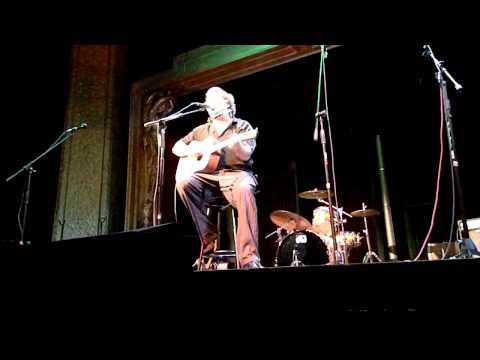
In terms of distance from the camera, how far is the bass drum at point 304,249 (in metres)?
4.32

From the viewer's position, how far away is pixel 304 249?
4336mm

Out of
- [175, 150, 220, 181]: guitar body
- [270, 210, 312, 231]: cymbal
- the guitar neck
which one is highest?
the guitar neck

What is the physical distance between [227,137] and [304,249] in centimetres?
152

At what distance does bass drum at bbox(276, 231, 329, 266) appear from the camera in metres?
4.32

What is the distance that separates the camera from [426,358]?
4.10 ft

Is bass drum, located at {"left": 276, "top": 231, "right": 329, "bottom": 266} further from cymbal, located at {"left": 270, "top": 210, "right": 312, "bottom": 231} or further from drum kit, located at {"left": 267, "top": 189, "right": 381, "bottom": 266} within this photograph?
cymbal, located at {"left": 270, "top": 210, "right": 312, "bottom": 231}

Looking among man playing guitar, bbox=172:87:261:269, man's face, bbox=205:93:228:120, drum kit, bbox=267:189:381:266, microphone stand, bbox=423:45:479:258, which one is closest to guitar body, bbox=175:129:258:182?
man playing guitar, bbox=172:87:261:269

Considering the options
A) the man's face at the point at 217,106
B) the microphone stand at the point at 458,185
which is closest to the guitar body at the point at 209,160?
the man's face at the point at 217,106

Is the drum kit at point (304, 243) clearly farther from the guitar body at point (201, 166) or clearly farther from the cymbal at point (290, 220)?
the guitar body at point (201, 166)

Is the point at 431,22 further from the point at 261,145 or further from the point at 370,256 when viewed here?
the point at 261,145

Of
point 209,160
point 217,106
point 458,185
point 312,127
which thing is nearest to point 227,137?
point 209,160

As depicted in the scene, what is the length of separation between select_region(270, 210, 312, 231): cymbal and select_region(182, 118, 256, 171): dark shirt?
124cm

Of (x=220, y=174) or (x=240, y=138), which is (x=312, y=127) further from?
(x=220, y=174)

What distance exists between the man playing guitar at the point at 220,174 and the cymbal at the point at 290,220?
1252mm
